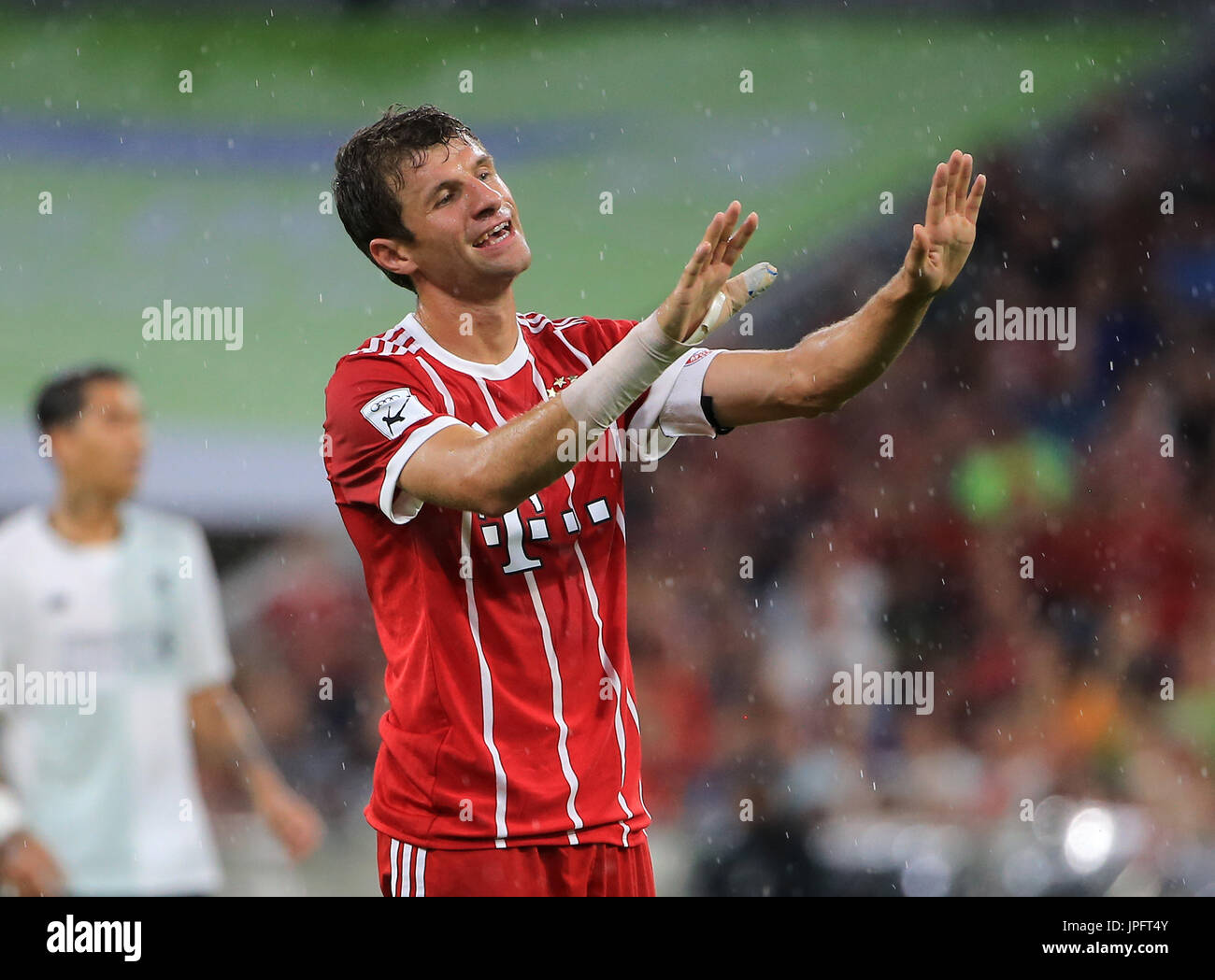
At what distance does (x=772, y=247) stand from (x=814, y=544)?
1514 millimetres

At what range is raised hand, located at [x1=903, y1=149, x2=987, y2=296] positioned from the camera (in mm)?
2311

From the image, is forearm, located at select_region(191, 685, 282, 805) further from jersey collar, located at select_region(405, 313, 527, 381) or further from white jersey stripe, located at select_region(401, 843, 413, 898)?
jersey collar, located at select_region(405, 313, 527, 381)

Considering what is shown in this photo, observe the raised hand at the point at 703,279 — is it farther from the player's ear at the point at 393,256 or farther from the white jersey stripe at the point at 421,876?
the white jersey stripe at the point at 421,876

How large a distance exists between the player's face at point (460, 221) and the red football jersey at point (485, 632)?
185 millimetres

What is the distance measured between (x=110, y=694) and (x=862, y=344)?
2.77 m

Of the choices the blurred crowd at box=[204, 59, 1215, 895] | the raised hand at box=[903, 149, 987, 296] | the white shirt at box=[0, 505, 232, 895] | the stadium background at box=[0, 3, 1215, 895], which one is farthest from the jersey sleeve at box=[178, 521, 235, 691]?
the raised hand at box=[903, 149, 987, 296]

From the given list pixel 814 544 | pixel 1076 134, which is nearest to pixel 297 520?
pixel 814 544

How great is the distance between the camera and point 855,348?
7.86 ft

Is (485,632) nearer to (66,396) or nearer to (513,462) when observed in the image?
(513,462)

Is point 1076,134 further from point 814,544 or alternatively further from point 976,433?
point 814,544

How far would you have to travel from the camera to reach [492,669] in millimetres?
2334

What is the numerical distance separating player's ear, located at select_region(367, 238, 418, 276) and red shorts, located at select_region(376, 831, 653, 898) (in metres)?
1.04

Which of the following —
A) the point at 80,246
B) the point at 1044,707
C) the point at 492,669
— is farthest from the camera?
the point at 80,246

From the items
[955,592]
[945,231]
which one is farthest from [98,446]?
[955,592]
